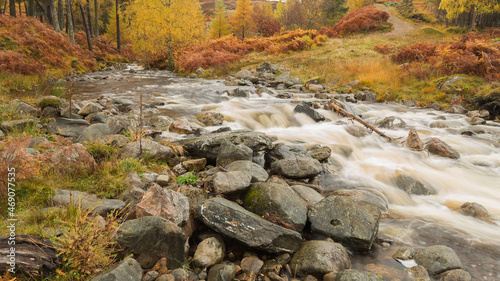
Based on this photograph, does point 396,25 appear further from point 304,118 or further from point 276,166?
point 276,166

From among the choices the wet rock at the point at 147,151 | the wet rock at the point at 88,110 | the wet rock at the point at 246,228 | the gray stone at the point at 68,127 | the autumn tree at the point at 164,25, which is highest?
the autumn tree at the point at 164,25

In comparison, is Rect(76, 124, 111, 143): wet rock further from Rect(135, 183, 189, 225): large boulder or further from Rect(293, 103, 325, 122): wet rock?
Rect(293, 103, 325, 122): wet rock

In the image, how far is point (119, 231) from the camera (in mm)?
2963

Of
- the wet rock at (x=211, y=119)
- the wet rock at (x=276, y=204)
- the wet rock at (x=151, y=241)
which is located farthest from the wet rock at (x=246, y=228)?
the wet rock at (x=211, y=119)

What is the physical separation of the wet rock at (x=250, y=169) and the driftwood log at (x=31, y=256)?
9.90 feet

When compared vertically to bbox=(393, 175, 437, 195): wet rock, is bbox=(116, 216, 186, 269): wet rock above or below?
above

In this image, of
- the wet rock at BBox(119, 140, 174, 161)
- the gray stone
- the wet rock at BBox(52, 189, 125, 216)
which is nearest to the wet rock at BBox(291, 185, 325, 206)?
the wet rock at BBox(119, 140, 174, 161)

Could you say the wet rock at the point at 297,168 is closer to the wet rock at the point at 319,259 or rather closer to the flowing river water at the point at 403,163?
the flowing river water at the point at 403,163

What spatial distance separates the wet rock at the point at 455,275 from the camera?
341 cm

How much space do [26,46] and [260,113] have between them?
1815 cm

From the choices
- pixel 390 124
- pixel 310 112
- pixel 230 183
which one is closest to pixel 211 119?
pixel 310 112

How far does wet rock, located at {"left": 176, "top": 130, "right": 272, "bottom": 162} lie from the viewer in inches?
243

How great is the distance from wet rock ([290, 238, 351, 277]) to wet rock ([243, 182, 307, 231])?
438 millimetres

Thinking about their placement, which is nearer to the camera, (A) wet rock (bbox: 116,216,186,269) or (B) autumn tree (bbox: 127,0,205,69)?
(A) wet rock (bbox: 116,216,186,269)
